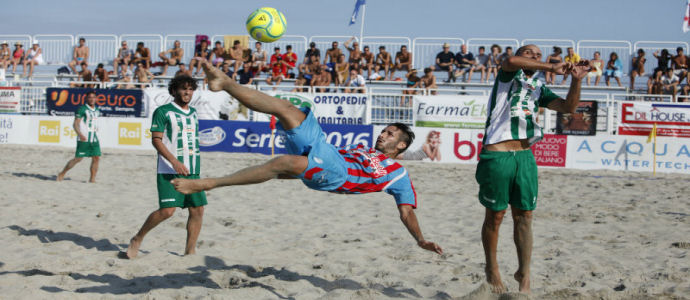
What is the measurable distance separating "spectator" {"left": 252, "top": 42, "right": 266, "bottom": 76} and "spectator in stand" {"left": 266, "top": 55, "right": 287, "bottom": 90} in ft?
0.96

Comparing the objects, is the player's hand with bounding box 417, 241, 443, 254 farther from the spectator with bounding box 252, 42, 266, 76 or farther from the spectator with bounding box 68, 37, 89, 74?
the spectator with bounding box 68, 37, 89, 74

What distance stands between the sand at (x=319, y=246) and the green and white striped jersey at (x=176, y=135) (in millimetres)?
815

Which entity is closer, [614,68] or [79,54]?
[614,68]

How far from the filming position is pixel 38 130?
58.7ft

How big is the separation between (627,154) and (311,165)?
12838 millimetres

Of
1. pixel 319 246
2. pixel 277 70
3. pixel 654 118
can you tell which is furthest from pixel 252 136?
pixel 319 246

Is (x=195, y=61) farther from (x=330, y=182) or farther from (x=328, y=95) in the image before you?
(x=330, y=182)

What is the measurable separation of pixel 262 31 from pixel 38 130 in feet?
46.6

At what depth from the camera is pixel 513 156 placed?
412cm

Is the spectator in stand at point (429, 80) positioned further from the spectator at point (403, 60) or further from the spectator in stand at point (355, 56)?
the spectator in stand at point (355, 56)

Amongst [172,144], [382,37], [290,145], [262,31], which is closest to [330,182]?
[290,145]

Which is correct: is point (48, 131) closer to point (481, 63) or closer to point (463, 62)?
point (463, 62)

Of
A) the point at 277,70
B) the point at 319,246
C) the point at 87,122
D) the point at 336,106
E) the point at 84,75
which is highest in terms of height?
the point at 277,70

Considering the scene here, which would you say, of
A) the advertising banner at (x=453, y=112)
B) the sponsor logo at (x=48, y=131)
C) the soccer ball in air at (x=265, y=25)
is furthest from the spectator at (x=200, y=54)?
the soccer ball in air at (x=265, y=25)
